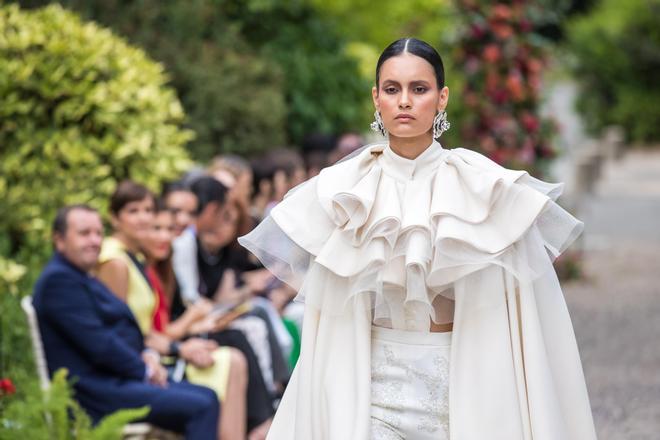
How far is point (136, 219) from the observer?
267 inches

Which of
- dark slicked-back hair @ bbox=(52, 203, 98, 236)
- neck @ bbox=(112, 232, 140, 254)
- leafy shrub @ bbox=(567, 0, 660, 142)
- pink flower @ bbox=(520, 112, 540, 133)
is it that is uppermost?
leafy shrub @ bbox=(567, 0, 660, 142)

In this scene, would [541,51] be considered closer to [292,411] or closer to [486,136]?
[486,136]

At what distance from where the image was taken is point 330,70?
1555cm

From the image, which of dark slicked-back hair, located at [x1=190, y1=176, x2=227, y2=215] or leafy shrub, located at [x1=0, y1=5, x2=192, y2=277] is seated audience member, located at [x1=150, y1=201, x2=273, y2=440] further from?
leafy shrub, located at [x1=0, y1=5, x2=192, y2=277]

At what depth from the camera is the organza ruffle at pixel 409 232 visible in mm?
3916

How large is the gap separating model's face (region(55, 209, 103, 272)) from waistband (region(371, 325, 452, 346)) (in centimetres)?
232

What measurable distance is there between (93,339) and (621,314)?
296 inches

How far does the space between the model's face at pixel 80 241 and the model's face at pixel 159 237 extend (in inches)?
31.9

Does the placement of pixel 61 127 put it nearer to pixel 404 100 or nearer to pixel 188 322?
pixel 188 322

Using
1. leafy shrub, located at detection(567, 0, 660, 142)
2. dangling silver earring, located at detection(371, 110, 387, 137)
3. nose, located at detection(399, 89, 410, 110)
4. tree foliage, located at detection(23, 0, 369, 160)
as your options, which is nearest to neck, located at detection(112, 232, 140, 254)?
dangling silver earring, located at detection(371, 110, 387, 137)

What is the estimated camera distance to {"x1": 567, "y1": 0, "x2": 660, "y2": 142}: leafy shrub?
36.1 meters

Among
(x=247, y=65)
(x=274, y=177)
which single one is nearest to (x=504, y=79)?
(x=247, y=65)

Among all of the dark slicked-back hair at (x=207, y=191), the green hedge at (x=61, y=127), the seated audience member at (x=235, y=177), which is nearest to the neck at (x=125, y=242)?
the green hedge at (x=61, y=127)

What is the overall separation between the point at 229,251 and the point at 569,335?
4.58 meters
